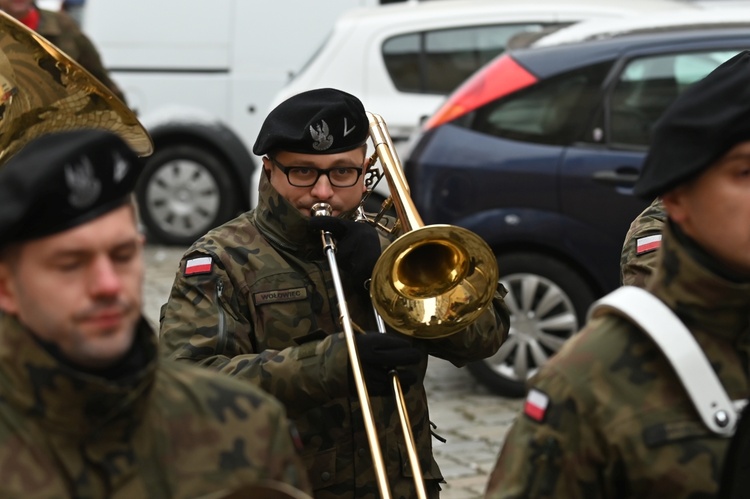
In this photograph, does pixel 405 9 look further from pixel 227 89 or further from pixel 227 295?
pixel 227 295

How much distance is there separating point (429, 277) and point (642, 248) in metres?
0.61

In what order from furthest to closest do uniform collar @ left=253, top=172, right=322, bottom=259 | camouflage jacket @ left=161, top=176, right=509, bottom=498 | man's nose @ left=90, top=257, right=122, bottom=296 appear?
uniform collar @ left=253, top=172, right=322, bottom=259, camouflage jacket @ left=161, top=176, right=509, bottom=498, man's nose @ left=90, top=257, right=122, bottom=296

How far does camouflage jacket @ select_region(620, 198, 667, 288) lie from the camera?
4492mm

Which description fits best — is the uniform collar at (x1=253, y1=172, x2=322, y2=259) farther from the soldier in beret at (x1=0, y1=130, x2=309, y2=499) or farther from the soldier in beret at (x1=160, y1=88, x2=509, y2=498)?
the soldier in beret at (x1=0, y1=130, x2=309, y2=499)

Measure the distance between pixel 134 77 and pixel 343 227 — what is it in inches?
349

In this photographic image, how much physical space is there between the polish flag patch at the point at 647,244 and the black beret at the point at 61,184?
2152 millimetres

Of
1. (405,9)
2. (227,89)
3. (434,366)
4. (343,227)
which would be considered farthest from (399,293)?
(227,89)

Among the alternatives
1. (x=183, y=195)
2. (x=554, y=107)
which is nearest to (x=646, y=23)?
(x=554, y=107)

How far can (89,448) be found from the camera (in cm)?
268

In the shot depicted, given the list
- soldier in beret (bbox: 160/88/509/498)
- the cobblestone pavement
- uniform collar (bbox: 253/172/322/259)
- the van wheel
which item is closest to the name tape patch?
soldier in beret (bbox: 160/88/509/498)

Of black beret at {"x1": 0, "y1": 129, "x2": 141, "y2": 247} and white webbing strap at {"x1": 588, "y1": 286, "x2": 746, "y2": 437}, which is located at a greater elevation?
black beret at {"x1": 0, "y1": 129, "x2": 141, "y2": 247}

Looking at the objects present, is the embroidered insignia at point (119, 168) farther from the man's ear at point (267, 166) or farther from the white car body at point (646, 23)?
the white car body at point (646, 23)

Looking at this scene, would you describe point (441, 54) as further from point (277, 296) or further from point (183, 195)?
point (277, 296)

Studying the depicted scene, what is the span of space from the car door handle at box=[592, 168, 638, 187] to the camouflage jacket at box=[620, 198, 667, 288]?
10.5 feet
